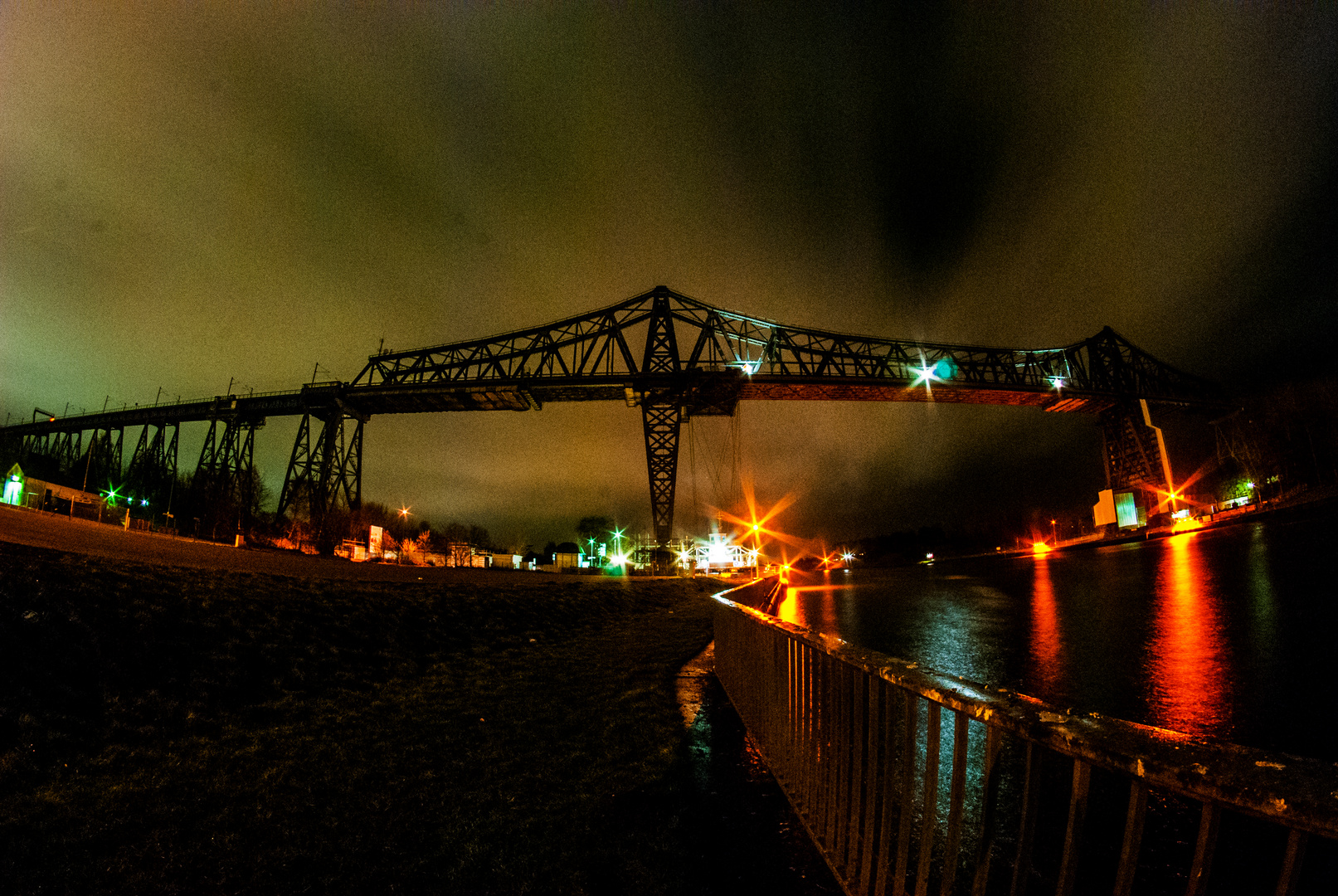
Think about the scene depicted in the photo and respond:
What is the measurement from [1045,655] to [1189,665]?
203cm

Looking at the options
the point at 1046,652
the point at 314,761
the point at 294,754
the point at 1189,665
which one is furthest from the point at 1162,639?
the point at 294,754

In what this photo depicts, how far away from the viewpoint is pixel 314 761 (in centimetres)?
449

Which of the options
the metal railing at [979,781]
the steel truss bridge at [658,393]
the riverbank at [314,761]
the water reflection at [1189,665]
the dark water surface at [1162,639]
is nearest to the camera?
the metal railing at [979,781]

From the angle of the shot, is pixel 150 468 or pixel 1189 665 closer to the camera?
pixel 1189 665

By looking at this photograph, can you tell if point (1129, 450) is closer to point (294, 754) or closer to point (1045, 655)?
point (1045, 655)

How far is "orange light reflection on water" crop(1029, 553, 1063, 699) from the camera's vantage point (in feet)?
26.1

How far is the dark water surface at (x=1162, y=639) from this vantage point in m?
6.38

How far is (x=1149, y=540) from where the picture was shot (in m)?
51.7

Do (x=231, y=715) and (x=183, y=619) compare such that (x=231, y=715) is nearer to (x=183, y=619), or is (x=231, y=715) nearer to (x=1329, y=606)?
(x=183, y=619)

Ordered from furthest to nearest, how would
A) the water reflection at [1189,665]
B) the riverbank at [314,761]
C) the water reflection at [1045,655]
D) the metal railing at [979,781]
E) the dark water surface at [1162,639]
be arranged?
the water reflection at [1045,655] < the dark water surface at [1162,639] < the water reflection at [1189,665] < the riverbank at [314,761] < the metal railing at [979,781]

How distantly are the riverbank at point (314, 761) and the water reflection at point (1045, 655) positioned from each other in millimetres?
4730

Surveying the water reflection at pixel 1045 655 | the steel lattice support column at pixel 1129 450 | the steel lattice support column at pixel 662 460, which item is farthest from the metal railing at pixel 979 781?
the steel lattice support column at pixel 1129 450

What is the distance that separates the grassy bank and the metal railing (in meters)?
0.82

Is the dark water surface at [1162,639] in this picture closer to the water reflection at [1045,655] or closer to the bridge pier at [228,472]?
the water reflection at [1045,655]
